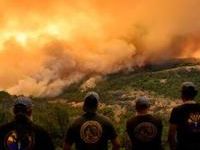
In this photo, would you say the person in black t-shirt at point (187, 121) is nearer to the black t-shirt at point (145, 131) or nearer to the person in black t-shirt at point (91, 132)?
the black t-shirt at point (145, 131)

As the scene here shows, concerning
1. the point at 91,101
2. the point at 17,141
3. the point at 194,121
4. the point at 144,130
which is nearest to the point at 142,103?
the point at 144,130

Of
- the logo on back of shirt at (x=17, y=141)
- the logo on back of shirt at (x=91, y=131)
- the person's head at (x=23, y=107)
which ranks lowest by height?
the logo on back of shirt at (x=17, y=141)

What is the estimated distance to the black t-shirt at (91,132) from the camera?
15641mm

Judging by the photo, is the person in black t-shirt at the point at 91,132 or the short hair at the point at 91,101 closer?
the short hair at the point at 91,101

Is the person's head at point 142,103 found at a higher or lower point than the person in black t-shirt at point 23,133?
higher

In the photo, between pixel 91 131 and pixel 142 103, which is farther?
pixel 142 103

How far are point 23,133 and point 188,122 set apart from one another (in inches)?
176

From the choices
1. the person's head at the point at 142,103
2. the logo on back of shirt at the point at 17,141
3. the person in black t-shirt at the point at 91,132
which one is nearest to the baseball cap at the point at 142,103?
the person's head at the point at 142,103

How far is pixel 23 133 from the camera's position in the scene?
564 inches

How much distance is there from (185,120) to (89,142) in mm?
2588

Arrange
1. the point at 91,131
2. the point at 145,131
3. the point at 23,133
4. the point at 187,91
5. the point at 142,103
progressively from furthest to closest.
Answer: the point at 145,131 → the point at 142,103 → the point at 187,91 → the point at 91,131 → the point at 23,133

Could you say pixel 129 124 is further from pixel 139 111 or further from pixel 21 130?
pixel 21 130

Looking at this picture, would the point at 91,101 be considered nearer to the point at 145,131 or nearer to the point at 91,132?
the point at 91,132

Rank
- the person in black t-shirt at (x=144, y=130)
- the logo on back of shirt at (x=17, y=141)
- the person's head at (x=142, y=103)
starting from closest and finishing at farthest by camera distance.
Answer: the logo on back of shirt at (x=17, y=141) < the person's head at (x=142, y=103) < the person in black t-shirt at (x=144, y=130)
